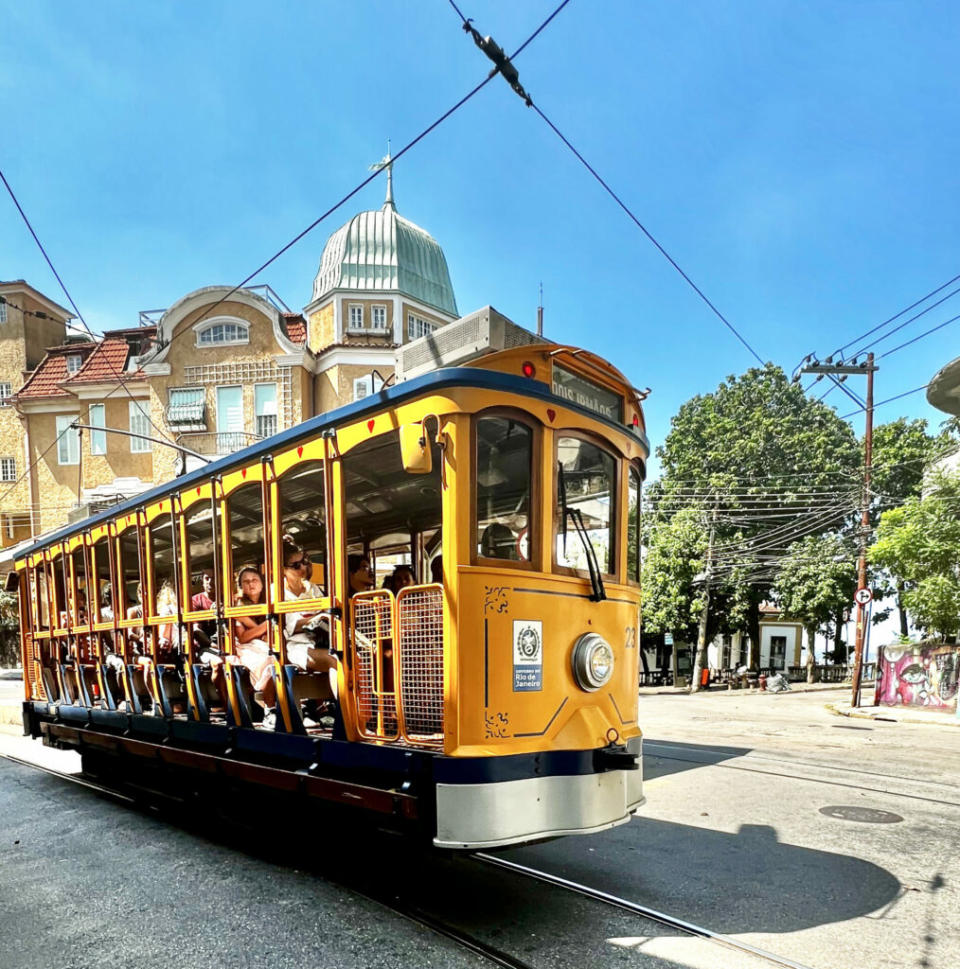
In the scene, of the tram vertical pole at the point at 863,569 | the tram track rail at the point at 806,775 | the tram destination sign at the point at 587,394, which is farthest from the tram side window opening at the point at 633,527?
the tram vertical pole at the point at 863,569

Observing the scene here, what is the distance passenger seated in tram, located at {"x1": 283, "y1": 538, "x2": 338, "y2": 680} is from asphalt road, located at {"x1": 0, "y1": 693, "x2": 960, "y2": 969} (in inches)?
59.5

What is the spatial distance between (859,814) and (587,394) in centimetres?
539

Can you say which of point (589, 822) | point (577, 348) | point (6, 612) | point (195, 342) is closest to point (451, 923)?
point (589, 822)

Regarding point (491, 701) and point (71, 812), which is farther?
point (71, 812)

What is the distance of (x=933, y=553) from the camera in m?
18.2

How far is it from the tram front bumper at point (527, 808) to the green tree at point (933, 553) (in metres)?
16.7

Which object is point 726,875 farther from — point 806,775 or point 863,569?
point 863,569

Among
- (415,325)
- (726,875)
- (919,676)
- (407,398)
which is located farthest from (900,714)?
(415,325)

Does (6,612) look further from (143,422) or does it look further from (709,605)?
(709,605)

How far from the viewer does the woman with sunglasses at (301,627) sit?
17.4 feet

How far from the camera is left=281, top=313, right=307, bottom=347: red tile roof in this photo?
30.4 m

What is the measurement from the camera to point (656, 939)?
4328mm

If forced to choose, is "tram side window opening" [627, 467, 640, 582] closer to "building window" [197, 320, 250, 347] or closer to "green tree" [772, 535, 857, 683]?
"building window" [197, 320, 250, 347]

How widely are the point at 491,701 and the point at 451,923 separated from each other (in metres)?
1.43
